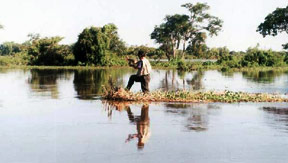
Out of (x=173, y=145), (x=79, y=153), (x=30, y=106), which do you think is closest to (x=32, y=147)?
(x=79, y=153)

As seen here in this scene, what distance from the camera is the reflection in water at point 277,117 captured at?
1090 centimetres

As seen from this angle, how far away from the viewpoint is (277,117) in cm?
1246

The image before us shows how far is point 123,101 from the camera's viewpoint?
15828 mm

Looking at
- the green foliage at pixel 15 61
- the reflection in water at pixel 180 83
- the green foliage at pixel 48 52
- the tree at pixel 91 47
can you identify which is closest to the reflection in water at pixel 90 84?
the reflection in water at pixel 180 83

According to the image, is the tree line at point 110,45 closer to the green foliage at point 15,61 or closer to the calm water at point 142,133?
the green foliage at point 15,61

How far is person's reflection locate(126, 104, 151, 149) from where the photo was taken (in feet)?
29.4

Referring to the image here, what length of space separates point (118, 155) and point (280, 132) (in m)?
4.20

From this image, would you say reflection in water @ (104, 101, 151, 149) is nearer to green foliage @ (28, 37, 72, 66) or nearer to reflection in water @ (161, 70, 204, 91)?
reflection in water @ (161, 70, 204, 91)

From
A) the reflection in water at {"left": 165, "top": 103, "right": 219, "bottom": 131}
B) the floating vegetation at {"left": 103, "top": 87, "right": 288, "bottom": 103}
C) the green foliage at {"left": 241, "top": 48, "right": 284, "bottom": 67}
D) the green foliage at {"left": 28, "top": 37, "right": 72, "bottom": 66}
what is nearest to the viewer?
the reflection in water at {"left": 165, "top": 103, "right": 219, "bottom": 131}

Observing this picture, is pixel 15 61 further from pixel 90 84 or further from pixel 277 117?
pixel 277 117

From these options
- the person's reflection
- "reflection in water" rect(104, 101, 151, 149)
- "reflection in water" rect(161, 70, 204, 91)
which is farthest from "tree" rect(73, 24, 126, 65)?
the person's reflection

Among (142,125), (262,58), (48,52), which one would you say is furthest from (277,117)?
(48,52)

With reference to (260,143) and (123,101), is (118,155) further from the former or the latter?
(123,101)

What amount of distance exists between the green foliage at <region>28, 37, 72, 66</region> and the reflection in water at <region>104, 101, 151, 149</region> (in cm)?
5008
